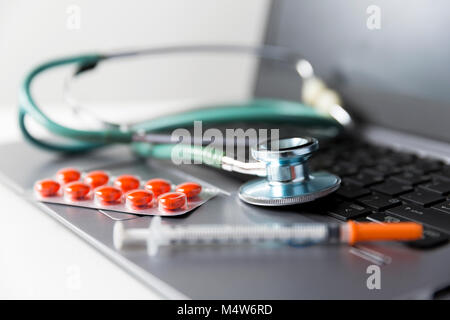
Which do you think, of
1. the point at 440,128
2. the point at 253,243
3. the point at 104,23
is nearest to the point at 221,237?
the point at 253,243

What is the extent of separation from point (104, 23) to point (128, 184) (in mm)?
822

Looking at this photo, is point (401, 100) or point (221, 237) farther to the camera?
point (401, 100)

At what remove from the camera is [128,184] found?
1.81 ft

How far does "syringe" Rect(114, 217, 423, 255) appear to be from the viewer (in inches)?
15.8

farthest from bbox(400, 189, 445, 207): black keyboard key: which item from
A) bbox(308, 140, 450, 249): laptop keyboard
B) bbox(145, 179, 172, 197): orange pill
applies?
bbox(145, 179, 172, 197): orange pill

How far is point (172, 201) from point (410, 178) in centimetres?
25

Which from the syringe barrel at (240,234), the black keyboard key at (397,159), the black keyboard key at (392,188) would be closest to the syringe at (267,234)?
the syringe barrel at (240,234)

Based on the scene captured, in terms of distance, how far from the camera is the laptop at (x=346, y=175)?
371 mm

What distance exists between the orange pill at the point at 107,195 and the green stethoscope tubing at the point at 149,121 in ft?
0.47

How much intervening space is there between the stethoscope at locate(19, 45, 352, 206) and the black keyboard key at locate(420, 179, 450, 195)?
0.30 ft

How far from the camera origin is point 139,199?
1.63 feet

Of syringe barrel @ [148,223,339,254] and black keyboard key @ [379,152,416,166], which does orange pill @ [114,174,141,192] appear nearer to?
syringe barrel @ [148,223,339,254]
